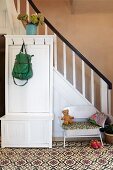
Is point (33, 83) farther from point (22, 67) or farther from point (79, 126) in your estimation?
point (79, 126)

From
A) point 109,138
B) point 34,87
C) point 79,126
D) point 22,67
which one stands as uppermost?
point 22,67

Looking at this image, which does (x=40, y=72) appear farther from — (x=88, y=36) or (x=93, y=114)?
(x=88, y=36)

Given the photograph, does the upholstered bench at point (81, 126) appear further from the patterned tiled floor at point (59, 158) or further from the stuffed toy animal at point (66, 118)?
the patterned tiled floor at point (59, 158)

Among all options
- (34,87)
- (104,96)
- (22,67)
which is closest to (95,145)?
(104,96)

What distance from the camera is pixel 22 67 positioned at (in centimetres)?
327

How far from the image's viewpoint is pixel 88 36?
15.5 ft

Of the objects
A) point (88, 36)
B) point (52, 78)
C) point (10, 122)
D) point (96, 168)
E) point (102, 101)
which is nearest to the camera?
point (96, 168)

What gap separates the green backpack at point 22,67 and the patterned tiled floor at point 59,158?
3.74 feet

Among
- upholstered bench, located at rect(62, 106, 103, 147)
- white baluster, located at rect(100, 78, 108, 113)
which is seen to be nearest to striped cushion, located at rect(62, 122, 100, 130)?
upholstered bench, located at rect(62, 106, 103, 147)

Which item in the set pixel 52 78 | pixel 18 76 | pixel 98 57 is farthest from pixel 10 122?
pixel 98 57

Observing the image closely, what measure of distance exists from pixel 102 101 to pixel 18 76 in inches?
61.5

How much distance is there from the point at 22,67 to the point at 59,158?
145 centimetres

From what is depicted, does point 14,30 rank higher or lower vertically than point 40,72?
higher

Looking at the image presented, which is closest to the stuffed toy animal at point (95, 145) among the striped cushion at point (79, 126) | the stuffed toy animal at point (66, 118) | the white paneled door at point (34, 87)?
the striped cushion at point (79, 126)
